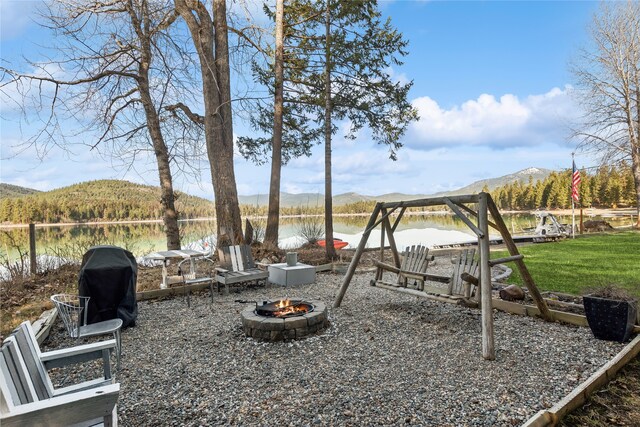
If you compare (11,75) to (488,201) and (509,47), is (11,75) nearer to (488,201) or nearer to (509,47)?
(488,201)

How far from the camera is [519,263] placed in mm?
4355

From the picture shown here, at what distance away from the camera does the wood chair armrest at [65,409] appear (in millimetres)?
1586

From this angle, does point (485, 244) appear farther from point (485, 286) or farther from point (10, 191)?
point (10, 191)

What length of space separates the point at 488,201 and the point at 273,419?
301cm

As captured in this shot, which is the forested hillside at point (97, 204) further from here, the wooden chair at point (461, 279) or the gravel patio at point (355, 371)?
the wooden chair at point (461, 279)

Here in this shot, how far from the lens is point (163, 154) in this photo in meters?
11.2

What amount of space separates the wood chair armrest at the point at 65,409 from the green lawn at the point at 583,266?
5.80 m

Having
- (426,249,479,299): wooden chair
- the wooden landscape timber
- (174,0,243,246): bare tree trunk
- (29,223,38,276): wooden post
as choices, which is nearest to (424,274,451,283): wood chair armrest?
(426,249,479,299): wooden chair

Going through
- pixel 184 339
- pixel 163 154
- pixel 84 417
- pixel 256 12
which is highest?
pixel 256 12

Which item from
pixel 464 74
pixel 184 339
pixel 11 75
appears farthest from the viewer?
pixel 464 74

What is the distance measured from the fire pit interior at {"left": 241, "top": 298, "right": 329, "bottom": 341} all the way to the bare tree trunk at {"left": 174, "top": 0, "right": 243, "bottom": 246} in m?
4.93

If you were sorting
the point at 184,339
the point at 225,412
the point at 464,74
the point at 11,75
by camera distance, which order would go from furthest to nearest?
1. the point at 464,74
2. the point at 11,75
3. the point at 184,339
4. the point at 225,412

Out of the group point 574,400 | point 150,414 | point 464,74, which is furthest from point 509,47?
point 150,414

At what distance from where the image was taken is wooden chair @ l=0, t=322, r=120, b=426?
1.60m
